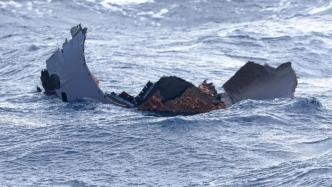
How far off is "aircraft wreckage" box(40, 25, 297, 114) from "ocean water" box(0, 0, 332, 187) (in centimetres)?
35

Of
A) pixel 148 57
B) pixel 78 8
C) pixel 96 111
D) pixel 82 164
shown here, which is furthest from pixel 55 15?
pixel 82 164

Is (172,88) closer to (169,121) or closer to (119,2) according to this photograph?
(169,121)

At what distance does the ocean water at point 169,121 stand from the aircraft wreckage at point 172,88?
0.35 metres

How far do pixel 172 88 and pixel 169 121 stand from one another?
4.58 ft

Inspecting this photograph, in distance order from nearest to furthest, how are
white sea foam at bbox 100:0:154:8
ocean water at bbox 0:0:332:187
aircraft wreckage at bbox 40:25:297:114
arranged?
ocean water at bbox 0:0:332:187
aircraft wreckage at bbox 40:25:297:114
white sea foam at bbox 100:0:154:8

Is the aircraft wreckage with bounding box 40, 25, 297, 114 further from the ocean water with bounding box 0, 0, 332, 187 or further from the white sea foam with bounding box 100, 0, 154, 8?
the white sea foam with bounding box 100, 0, 154, 8

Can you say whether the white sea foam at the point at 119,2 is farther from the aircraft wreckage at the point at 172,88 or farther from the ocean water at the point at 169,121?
the aircraft wreckage at the point at 172,88

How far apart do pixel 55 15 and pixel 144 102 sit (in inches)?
988

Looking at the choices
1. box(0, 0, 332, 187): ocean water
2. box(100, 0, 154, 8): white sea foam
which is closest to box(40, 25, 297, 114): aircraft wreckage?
box(0, 0, 332, 187): ocean water

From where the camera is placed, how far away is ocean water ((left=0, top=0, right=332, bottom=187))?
18.3 metres

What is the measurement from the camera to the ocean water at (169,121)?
60.1 ft

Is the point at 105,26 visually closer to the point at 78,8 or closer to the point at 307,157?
the point at 78,8

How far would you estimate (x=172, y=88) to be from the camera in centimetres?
2320

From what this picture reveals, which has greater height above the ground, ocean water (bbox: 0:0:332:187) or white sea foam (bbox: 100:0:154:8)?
white sea foam (bbox: 100:0:154:8)
